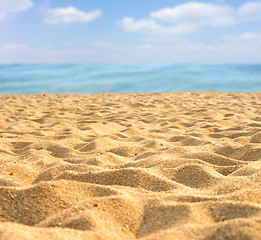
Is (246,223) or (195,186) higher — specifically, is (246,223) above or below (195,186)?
above

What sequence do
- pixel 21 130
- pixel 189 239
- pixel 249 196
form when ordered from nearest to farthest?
pixel 189 239
pixel 249 196
pixel 21 130

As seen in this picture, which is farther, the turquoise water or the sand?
the turquoise water

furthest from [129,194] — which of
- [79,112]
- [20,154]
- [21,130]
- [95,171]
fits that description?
[79,112]

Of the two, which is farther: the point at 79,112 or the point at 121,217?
the point at 79,112

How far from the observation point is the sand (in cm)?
125

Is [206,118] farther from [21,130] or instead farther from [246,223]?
[246,223]

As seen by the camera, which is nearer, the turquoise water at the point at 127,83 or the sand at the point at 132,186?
the sand at the point at 132,186

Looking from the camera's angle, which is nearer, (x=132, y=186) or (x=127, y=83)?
(x=132, y=186)

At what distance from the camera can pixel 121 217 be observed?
1.40 m

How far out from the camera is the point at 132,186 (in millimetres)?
1823

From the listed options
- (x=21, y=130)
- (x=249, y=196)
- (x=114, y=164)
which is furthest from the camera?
(x=21, y=130)

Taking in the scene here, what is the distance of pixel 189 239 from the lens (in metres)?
1.13

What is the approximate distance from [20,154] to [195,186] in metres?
1.80

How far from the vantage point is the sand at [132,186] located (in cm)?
125
